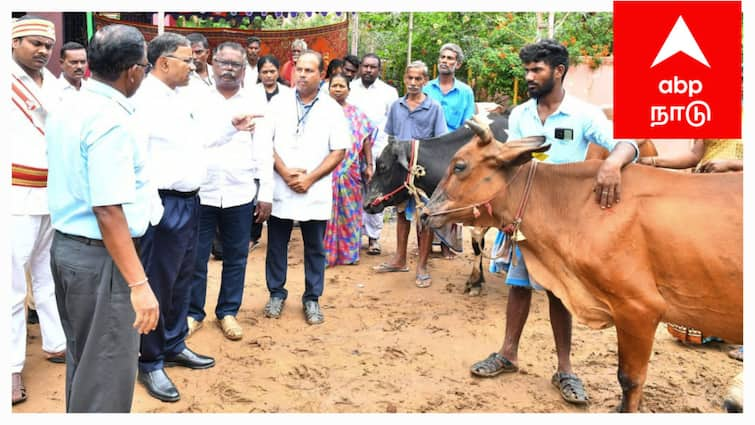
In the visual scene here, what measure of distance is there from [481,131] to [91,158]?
78.5 inches

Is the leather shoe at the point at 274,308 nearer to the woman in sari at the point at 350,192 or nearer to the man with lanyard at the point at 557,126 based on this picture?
the woman in sari at the point at 350,192

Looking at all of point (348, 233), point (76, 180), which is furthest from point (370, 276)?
point (76, 180)

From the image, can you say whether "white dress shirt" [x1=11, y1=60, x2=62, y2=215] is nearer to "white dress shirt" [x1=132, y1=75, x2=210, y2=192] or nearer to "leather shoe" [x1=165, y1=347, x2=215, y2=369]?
"white dress shirt" [x1=132, y1=75, x2=210, y2=192]

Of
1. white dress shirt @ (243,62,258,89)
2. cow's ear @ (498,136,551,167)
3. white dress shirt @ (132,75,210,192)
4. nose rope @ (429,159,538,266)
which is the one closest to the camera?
cow's ear @ (498,136,551,167)

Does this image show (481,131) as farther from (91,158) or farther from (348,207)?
(348,207)

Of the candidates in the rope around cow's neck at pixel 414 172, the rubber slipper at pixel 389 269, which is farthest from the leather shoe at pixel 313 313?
the rubber slipper at pixel 389 269

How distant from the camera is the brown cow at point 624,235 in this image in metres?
3.36

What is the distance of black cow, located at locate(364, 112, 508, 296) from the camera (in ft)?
19.1

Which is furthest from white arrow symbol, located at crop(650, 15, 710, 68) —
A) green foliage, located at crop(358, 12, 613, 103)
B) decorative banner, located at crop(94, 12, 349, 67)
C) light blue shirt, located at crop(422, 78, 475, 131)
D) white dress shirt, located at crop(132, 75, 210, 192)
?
green foliage, located at crop(358, 12, 613, 103)

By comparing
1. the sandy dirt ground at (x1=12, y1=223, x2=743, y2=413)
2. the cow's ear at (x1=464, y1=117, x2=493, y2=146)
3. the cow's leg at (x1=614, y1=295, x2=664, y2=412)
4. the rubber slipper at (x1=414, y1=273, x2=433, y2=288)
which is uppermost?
the cow's ear at (x1=464, y1=117, x2=493, y2=146)

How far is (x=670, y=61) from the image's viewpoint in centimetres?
411

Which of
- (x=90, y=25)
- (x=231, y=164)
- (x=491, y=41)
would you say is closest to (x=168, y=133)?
(x=231, y=164)

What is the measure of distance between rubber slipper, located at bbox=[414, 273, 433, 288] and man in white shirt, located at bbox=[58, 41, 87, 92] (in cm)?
344
